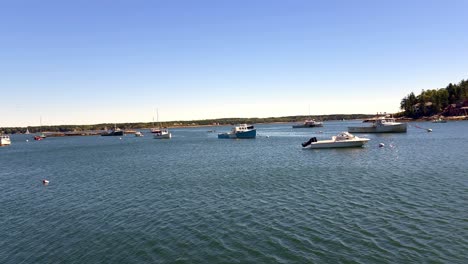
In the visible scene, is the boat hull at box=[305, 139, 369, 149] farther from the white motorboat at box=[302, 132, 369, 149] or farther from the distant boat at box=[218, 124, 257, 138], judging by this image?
the distant boat at box=[218, 124, 257, 138]

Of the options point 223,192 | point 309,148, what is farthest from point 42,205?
point 309,148

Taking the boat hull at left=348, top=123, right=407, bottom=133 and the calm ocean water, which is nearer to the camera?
the calm ocean water

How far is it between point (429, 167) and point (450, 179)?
8.86 metres

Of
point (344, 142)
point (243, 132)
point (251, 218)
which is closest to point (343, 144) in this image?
point (344, 142)

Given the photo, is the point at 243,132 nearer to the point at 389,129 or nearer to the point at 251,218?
the point at 389,129

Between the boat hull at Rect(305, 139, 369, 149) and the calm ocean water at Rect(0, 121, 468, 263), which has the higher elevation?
the boat hull at Rect(305, 139, 369, 149)

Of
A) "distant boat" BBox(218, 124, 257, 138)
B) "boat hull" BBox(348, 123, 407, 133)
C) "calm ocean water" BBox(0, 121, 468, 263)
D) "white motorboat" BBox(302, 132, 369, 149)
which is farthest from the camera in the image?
"distant boat" BBox(218, 124, 257, 138)

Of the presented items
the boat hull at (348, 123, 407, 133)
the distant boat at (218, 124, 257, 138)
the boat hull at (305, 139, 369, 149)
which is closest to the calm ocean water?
the boat hull at (305, 139, 369, 149)

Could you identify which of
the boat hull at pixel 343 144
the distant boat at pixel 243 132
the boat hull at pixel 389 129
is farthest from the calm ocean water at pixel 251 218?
the distant boat at pixel 243 132

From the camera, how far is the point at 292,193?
3058 cm

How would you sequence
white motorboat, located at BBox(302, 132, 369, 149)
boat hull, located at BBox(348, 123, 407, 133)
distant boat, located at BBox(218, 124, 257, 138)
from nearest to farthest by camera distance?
white motorboat, located at BBox(302, 132, 369, 149) → boat hull, located at BBox(348, 123, 407, 133) → distant boat, located at BBox(218, 124, 257, 138)

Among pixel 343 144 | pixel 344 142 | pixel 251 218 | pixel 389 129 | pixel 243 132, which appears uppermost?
pixel 243 132

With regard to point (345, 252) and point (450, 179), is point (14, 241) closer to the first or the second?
point (345, 252)

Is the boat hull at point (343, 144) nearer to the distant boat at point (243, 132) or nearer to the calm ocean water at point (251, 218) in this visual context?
the calm ocean water at point (251, 218)
